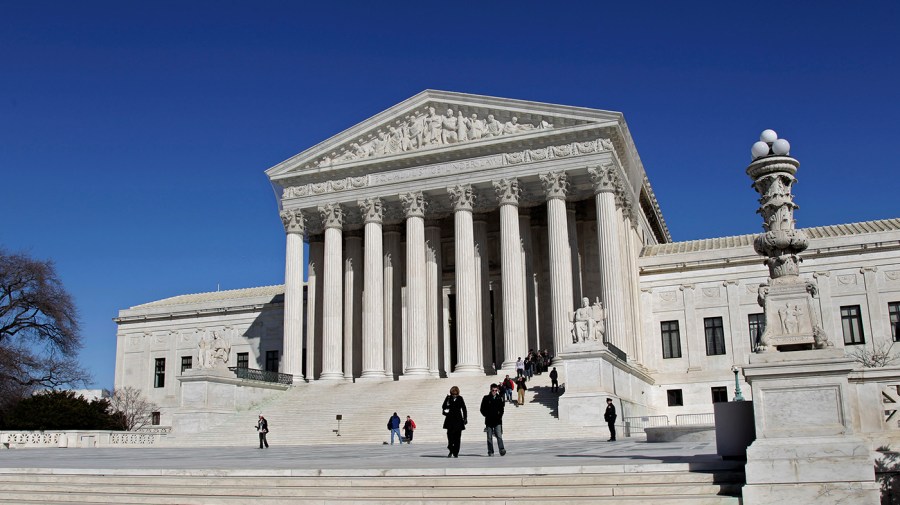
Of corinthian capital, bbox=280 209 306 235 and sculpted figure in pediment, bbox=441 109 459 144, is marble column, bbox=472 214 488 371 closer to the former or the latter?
sculpted figure in pediment, bbox=441 109 459 144

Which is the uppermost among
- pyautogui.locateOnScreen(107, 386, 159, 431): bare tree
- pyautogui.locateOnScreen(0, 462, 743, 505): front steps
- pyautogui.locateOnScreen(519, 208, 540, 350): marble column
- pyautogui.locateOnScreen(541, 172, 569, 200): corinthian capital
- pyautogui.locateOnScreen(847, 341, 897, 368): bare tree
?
pyautogui.locateOnScreen(541, 172, 569, 200): corinthian capital

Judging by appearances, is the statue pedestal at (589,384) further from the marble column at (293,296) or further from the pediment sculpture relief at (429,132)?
the marble column at (293,296)

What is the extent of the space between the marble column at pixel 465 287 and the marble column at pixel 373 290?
4.62 m

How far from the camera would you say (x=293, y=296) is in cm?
4894

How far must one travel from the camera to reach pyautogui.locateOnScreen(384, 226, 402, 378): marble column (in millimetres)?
50250

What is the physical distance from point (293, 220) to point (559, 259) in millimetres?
16236

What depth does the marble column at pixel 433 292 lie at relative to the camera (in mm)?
48219

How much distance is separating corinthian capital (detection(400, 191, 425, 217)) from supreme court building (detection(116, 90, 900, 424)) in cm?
10

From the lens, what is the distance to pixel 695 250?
52.2m

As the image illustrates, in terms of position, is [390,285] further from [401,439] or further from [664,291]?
[401,439]

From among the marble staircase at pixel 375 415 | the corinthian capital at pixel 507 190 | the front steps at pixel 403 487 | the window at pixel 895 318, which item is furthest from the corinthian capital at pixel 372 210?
the front steps at pixel 403 487

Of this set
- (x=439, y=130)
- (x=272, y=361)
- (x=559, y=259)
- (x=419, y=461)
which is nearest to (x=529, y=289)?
(x=559, y=259)

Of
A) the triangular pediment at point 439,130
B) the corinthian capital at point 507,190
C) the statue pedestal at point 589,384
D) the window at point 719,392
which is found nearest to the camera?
the statue pedestal at point 589,384

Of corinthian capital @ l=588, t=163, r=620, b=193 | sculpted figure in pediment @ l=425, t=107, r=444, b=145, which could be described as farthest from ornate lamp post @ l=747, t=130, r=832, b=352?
sculpted figure in pediment @ l=425, t=107, r=444, b=145
